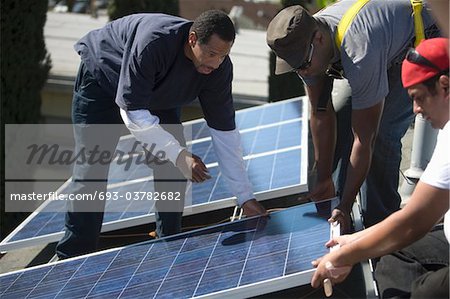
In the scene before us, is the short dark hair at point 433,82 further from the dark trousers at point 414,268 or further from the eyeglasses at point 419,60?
the dark trousers at point 414,268

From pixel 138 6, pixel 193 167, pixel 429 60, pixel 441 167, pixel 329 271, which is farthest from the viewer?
pixel 138 6

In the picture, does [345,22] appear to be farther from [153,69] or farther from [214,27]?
[153,69]

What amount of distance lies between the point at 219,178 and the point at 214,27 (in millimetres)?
1594

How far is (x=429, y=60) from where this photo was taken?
2883 millimetres

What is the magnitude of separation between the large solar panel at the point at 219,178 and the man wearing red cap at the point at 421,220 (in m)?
1.58

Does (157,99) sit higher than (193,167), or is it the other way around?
(157,99)

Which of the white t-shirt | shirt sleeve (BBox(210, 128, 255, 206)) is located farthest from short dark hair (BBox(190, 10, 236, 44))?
the white t-shirt

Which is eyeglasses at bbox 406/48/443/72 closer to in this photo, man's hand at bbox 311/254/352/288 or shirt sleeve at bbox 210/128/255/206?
man's hand at bbox 311/254/352/288

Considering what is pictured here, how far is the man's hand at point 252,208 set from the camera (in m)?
4.34

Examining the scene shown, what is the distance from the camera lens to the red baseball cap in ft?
9.41

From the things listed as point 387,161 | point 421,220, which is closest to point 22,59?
point 387,161

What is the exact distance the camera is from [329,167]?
447 cm

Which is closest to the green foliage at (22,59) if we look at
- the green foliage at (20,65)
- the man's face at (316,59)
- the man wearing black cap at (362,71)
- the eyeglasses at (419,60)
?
the green foliage at (20,65)

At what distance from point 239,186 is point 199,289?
3.66 feet
